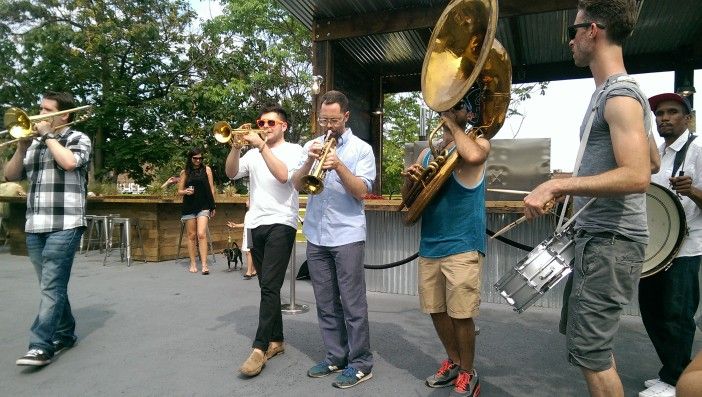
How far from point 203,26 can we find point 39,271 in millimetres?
19927

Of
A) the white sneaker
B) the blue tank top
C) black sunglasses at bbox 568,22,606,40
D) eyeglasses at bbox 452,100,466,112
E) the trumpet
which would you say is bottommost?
the white sneaker

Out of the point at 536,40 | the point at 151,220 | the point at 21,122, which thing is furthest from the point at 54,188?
the point at 536,40

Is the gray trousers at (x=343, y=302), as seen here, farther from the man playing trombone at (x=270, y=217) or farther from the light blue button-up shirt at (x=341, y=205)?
the man playing trombone at (x=270, y=217)

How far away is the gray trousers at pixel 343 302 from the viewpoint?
10.6 ft

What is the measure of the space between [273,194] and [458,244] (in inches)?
57.9

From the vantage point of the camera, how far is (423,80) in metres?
3.26

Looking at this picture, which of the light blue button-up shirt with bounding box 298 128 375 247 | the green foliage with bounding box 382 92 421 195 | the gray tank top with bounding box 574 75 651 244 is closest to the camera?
the gray tank top with bounding box 574 75 651 244

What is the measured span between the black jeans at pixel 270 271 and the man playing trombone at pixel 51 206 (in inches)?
57.4

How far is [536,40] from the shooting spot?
7820 millimetres

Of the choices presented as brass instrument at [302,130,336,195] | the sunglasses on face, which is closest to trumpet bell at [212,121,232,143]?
the sunglasses on face

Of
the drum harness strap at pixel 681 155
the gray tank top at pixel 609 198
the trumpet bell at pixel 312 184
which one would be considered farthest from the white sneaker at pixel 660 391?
the trumpet bell at pixel 312 184

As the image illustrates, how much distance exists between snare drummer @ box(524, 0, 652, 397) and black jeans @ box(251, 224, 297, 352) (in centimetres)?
205

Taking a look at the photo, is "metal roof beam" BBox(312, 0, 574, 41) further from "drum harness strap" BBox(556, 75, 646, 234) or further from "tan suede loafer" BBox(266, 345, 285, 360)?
"tan suede loafer" BBox(266, 345, 285, 360)

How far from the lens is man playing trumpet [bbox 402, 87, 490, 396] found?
2.88 metres
